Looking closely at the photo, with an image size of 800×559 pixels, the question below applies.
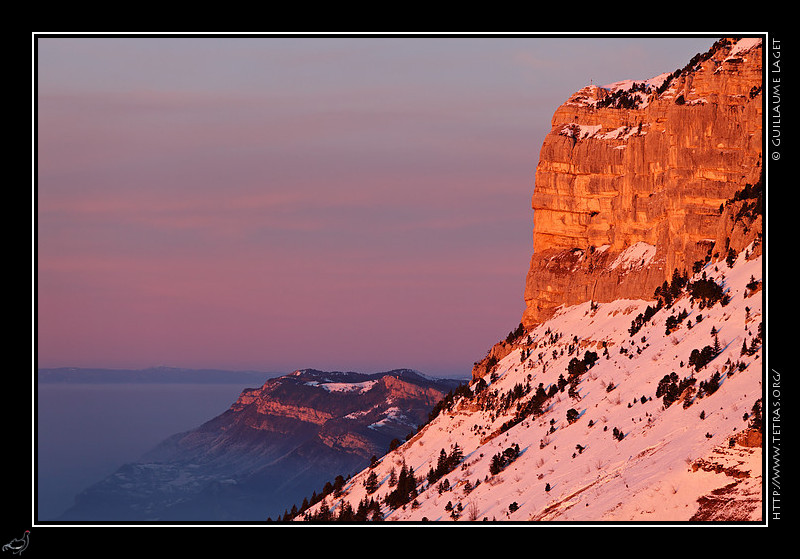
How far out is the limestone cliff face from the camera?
7944cm

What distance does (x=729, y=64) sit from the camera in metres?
82.2

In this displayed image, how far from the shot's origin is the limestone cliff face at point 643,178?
7944 centimetres
